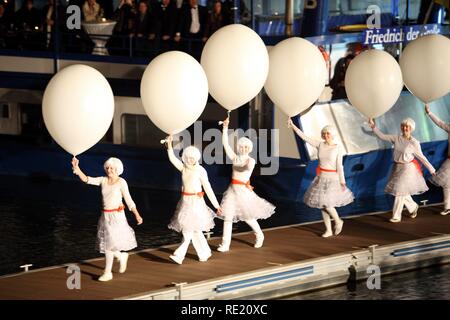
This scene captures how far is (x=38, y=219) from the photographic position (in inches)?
859

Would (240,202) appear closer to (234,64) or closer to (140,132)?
(234,64)

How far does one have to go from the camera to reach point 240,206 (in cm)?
1758

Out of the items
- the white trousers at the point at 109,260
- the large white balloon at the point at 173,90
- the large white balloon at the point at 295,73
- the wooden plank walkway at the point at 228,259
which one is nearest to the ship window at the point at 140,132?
the wooden plank walkway at the point at 228,259

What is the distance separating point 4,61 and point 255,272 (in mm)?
11300

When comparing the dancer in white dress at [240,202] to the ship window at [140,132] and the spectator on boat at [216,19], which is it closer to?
the spectator on boat at [216,19]

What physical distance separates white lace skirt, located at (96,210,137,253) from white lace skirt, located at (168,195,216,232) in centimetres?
85

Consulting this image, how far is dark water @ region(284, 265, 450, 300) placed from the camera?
1670 centimetres

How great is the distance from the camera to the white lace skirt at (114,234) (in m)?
16.1

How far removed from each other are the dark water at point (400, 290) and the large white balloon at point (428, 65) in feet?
8.60

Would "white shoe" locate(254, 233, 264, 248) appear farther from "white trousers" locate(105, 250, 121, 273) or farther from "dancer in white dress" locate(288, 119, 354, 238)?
"white trousers" locate(105, 250, 121, 273)

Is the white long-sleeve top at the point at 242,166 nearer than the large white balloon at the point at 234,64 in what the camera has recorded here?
No

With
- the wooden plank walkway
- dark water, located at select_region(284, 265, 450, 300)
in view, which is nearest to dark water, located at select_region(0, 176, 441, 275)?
the wooden plank walkway

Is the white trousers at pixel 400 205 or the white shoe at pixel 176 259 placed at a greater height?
the white shoe at pixel 176 259
